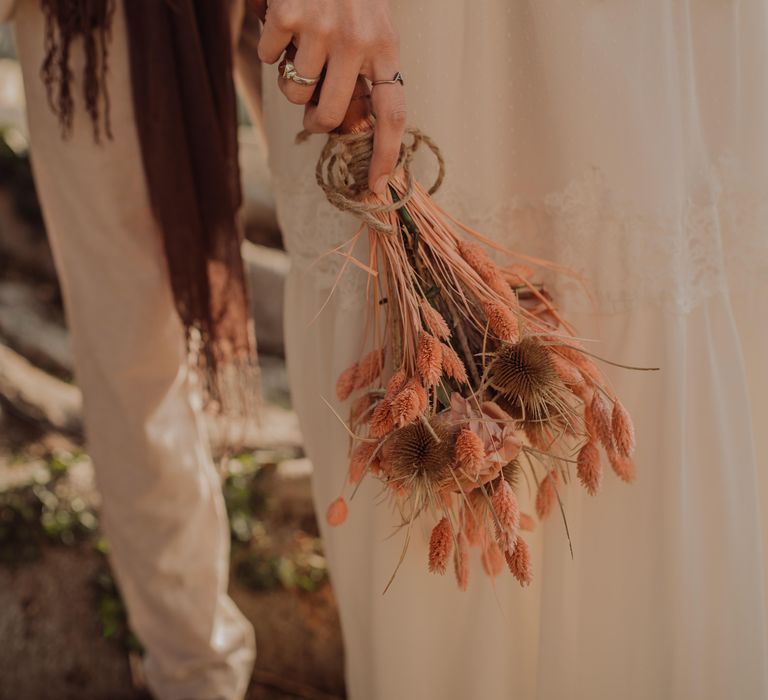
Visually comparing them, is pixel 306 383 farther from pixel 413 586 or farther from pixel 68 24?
pixel 68 24

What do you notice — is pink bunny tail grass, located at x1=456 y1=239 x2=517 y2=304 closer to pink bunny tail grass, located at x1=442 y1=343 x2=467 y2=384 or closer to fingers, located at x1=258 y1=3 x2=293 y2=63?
pink bunny tail grass, located at x1=442 y1=343 x2=467 y2=384

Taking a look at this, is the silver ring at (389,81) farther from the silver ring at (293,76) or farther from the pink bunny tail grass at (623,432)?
the pink bunny tail grass at (623,432)

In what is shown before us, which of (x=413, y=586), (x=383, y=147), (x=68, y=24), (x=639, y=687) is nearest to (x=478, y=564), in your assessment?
(x=413, y=586)

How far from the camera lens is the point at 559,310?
879 mm

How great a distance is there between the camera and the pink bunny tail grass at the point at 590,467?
749 millimetres

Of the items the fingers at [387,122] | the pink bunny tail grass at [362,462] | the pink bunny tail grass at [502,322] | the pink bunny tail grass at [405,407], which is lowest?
the pink bunny tail grass at [362,462]

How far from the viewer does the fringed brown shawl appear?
107 cm

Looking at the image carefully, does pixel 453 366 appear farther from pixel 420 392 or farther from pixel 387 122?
pixel 387 122

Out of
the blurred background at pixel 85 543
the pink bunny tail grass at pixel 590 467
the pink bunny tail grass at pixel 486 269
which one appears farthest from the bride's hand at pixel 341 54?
the blurred background at pixel 85 543

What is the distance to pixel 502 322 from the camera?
71 centimetres

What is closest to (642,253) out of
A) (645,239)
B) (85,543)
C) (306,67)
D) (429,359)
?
(645,239)

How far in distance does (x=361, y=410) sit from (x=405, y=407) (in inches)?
5.8

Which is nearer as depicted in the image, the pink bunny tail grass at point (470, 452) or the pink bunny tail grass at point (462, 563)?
the pink bunny tail grass at point (470, 452)

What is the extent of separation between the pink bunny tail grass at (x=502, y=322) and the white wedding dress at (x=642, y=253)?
0.18 m
